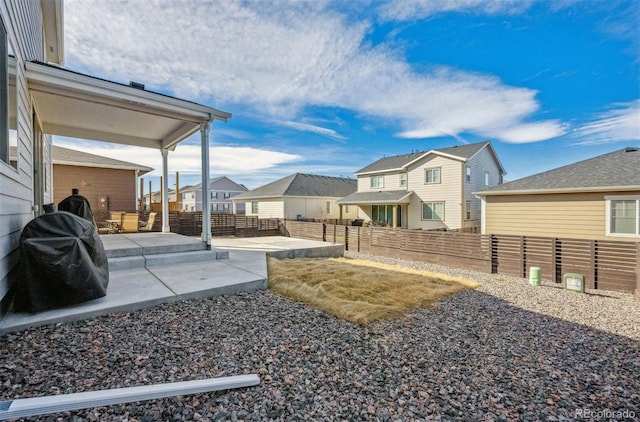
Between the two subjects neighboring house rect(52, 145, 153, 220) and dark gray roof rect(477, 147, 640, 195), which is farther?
neighboring house rect(52, 145, 153, 220)

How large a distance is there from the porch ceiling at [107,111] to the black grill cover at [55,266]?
2664mm

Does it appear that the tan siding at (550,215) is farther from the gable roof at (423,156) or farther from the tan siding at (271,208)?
the tan siding at (271,208)

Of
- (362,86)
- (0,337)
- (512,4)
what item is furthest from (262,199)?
(0,337)

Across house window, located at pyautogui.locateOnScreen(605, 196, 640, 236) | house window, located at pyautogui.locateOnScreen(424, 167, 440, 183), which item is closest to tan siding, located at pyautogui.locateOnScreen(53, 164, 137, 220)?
house window, located at pyautogui.locateOnScreen(424, 167, 440, 183)

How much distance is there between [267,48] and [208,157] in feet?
13.3

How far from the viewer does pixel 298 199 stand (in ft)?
74.3

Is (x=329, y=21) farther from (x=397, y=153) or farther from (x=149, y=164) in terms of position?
(x=397, y=153)

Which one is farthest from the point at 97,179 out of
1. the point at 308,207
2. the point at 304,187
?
the point at 308,207

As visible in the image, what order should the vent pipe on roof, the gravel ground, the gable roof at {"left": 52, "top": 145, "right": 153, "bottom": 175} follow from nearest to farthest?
the gravel ground
the vent pipe on roof
the gable roof at {"left": 52, "top": 145, "right": 153, "bottom": 175}

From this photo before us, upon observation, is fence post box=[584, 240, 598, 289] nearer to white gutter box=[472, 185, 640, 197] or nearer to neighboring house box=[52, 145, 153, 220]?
white gutter box=[472, 185, 640, 197]

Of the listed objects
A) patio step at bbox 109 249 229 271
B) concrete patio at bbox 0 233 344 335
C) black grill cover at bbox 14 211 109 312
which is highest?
black grill cover at bbox 14 211 109 312

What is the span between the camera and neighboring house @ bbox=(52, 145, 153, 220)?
1429cm

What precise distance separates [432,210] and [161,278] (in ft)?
53.0

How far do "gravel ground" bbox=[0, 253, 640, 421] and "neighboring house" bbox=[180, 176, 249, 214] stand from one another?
39055 mm
